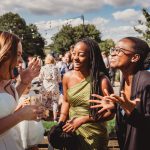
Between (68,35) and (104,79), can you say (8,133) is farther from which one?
(68,35)

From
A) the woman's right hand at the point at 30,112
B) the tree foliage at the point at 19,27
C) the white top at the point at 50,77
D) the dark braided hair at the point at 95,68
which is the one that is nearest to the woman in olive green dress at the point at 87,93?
the dark braided hair at the point at 95,68

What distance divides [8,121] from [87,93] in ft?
4.07

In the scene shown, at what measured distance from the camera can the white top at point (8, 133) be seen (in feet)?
8.47

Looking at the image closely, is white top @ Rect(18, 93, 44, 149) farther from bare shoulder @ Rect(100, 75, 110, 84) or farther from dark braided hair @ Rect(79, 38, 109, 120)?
bare shoulder @ Rect(100, 75, 110, 84)

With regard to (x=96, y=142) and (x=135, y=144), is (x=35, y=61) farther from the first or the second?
(x=135, y=144)

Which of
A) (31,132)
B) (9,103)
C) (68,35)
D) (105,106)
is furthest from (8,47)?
(68,35)

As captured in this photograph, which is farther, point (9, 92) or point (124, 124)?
point (124, 124)

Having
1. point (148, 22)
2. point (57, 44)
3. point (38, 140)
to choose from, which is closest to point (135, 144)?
point (38, 140)

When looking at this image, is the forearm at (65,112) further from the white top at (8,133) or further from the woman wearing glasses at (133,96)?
the white top at (8,133)

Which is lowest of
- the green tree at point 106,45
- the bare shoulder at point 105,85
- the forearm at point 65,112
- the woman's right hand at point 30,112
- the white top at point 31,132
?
the white top at point 31,132

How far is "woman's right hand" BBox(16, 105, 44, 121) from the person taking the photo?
254cm

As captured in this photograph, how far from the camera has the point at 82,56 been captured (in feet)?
11.9

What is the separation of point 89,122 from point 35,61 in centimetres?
82

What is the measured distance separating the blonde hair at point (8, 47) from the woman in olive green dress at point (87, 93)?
99 centimetres
